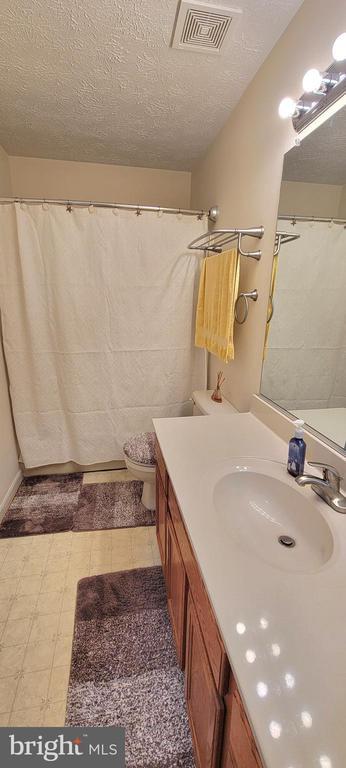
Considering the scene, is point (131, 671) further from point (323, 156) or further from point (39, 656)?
point (323, 156)

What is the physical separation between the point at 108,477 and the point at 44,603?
1.02 meters

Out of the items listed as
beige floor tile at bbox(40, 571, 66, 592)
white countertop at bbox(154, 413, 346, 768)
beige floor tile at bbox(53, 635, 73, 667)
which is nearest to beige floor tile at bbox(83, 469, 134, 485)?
beige floor tile at bbox(40, 571, 66, 592)

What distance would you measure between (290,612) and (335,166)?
1.24 metres

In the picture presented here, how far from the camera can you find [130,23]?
44.8 inches

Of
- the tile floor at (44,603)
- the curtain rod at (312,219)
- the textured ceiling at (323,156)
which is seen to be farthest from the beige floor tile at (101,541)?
the textured ceiling at (323,156)

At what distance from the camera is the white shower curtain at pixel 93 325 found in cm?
198

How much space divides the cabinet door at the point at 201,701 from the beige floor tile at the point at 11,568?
1055 millimetres

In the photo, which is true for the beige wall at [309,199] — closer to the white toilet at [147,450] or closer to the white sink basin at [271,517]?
the white sink basin at [271,517]

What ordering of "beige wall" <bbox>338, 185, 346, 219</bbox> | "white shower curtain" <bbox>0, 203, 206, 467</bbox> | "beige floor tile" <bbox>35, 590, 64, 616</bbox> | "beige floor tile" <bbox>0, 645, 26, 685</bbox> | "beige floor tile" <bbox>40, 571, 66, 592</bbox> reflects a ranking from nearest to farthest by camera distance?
"beige wall" <bbox>338, 185, 346, 219</bbox> → "beige floor tile" <bbox>0, 645, 26, 685</bbox> → "beige floor tile" <bbox>35, 590, 64, 616</bbox> → "beige floor tile" <bbox>40, 571, 66, 592</bbox> → "white shower curtain" <bbox>0, 203, 206, 467</bbox>

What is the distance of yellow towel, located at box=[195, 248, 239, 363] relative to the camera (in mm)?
1541

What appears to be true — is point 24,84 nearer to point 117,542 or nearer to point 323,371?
point 323,371

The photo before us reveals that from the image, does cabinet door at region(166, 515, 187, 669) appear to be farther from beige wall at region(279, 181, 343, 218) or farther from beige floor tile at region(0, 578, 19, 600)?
beige wall at region(279, 181, 343, 218)

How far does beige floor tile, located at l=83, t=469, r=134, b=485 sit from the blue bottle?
160 centimetres

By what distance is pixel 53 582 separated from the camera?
1548mm
